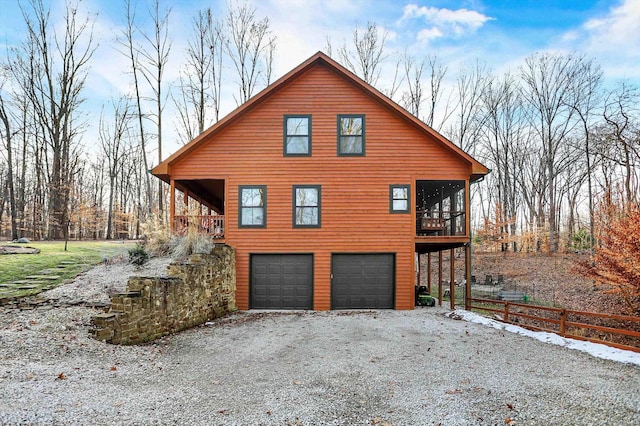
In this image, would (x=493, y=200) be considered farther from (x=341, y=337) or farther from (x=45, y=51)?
(x=45, y=51)

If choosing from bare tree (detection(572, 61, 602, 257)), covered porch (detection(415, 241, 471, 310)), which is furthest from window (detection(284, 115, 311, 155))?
bare tree (detection(572, 61, 602, 257))

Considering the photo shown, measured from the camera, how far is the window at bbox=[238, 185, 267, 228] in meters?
12.6

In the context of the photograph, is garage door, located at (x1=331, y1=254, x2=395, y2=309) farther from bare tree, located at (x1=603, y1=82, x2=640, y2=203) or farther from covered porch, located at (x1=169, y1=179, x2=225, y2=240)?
bare tree, located at (x1=603, y1=82, x2=640, y2=203)

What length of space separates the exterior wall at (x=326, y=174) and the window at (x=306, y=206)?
21 centimetres

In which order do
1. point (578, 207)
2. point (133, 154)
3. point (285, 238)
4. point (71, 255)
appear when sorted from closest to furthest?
point (285, 238) → point (71, 255) → point (578, 207) → point (133, 154)

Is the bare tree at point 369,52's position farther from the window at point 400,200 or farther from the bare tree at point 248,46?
the window at point 400,200

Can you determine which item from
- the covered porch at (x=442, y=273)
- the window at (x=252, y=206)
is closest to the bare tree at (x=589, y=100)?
the covered porch at (x=442, y=273)

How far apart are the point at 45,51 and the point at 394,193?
981 inches

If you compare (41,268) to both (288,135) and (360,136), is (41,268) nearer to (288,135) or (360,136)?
(288,135)

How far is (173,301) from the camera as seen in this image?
880 centimetres

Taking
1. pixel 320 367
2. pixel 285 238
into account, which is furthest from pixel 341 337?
pixel 285 238

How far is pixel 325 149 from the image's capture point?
1284 cm

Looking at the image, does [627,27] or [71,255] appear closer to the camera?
[71,255]

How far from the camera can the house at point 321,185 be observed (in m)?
12.6
